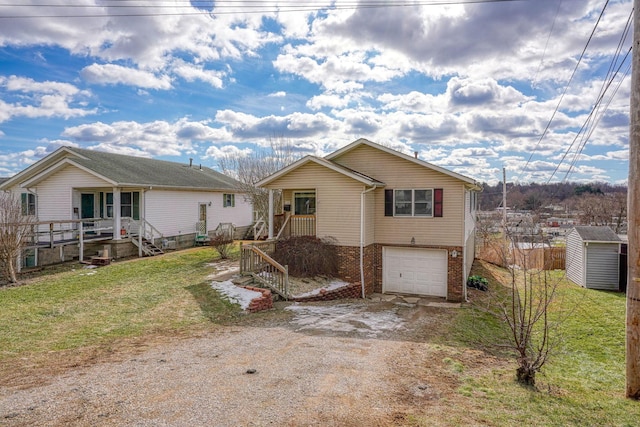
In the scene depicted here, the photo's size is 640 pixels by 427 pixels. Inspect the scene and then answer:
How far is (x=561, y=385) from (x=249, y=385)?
5.39m

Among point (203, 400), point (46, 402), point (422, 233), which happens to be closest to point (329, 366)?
point (203, 400)

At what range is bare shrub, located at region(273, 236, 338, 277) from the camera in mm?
14414

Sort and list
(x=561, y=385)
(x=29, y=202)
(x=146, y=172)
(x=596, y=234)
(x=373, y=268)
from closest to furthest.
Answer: (x=561, y=385)
(x=373, y=268)
(x=596, y=234)
(x=29, y=202)
(x=146, y=172)

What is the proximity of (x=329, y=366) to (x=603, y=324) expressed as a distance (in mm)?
10702

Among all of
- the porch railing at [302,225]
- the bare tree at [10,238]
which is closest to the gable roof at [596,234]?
the porch railing at [302,225]

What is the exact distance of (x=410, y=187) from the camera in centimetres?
1512

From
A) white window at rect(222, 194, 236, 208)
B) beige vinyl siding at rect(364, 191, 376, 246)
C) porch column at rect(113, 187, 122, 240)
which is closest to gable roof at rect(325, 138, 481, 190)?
beige vinyl siding at rect(364, 191, 376, 246)

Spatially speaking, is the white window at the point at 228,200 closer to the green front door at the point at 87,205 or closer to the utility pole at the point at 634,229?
the green front door at the point at 87,205

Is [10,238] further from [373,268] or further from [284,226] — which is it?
[373,268]

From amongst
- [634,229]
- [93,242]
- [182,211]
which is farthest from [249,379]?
[182,211]

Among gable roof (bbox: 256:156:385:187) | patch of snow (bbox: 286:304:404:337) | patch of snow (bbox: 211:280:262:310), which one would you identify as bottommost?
patch of snow (bbox: 286:304:404:337)

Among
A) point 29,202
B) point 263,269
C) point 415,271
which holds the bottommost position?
point 415,271

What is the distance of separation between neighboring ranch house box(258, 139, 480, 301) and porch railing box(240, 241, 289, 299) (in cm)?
261

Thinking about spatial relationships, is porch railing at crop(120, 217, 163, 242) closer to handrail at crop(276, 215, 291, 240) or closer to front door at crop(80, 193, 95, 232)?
front door at crop(80, 193, 95, 232)
